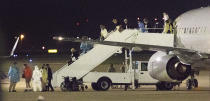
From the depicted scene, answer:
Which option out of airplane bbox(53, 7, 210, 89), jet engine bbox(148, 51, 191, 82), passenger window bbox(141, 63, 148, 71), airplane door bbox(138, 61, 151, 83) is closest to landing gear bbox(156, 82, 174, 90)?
airplane door bbox(138, 61, 151, 83)

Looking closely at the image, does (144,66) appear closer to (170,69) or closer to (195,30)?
(195,30)

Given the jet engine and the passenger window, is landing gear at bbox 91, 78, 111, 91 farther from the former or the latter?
the jet engine

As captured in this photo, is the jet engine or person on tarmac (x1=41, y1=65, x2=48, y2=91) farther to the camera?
person on tarmac (x1=41, y1=65, x2=48, y2=91)

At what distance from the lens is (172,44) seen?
3297cm

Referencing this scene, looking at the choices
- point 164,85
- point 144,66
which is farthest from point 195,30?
point 144,66

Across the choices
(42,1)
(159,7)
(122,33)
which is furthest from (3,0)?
(122,33)

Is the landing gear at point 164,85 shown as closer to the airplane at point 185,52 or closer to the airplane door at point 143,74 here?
the airplane door at point 143,74

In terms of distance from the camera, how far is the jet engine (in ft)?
104

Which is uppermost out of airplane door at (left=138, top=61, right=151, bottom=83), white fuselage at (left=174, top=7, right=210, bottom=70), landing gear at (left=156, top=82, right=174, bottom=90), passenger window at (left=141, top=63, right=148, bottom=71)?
white fuselage at (left=174, top=7, right=210, bottom=70)

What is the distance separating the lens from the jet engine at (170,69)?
104 ft

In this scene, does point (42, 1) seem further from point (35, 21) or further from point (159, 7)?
point (159, 7)

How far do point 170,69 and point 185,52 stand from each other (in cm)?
116

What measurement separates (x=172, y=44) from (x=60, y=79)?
5.52 meters

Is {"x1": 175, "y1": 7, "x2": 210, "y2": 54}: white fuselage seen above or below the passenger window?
above
